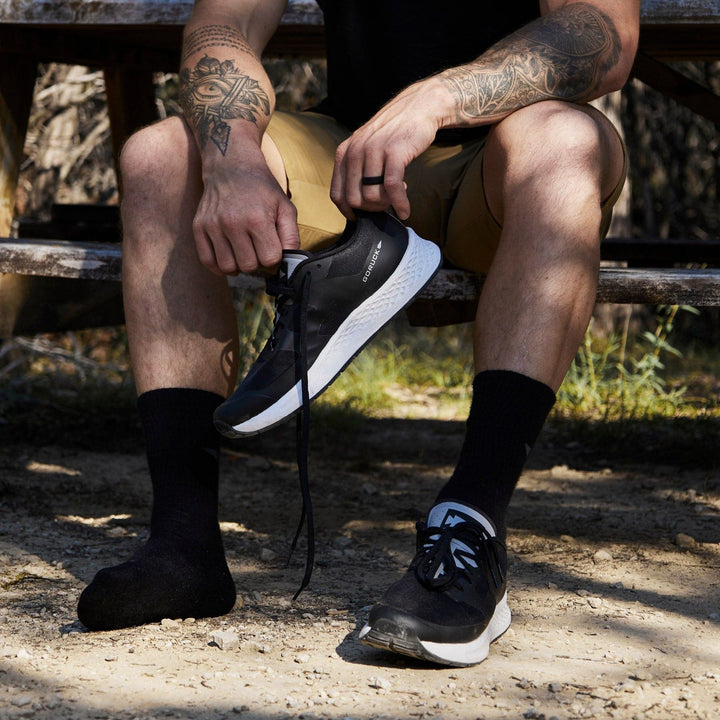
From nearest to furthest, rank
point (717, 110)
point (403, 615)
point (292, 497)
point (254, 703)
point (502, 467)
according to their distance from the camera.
→ point (254, 703) < point (403, 615) < point (502, 467) < point (292, 497) < point (717, 110)

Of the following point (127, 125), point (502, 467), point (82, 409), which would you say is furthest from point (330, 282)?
point (82, 409)

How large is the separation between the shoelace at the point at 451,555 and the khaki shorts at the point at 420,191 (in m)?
0.65

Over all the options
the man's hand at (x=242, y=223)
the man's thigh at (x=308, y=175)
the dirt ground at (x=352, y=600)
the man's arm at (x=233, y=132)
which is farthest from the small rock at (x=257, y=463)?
the man's hand at (x=242, y=223)

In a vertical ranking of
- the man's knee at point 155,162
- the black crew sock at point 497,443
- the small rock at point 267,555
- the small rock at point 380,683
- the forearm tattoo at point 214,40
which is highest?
the forearm tattoo at point 214,40

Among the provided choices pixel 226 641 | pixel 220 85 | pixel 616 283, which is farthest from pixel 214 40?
pixel 226 641

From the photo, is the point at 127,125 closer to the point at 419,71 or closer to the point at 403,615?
the point at 419,71

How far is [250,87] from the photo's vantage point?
2.02 m

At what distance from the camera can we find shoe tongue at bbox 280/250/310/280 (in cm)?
170

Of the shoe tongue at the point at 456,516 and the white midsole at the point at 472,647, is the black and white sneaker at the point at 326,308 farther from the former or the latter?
the white midsole at the point at 472,647

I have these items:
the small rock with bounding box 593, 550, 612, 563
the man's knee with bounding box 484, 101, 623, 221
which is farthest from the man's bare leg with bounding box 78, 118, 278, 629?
the small rock with bounding box 593, 550, 612, 563

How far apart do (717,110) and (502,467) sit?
6.19 feet

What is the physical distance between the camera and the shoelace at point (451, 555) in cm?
160

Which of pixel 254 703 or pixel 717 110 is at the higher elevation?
pixel 717 110

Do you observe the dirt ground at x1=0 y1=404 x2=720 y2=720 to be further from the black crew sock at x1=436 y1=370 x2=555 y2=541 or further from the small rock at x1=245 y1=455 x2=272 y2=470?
the black crew sock at x1=436 y1=370 x2=555 y2=541
